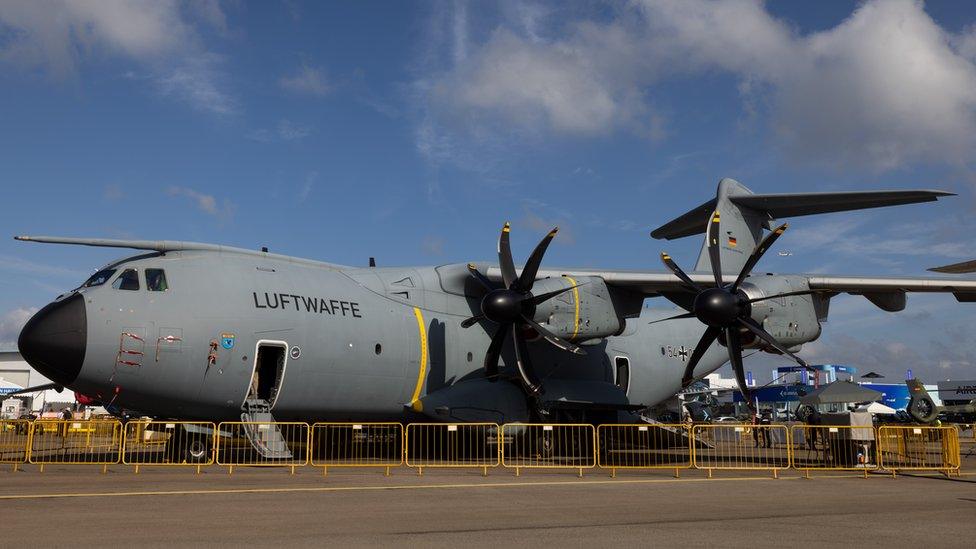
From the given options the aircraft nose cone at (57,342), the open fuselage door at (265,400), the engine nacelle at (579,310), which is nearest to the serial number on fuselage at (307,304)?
the open fuselage door at (265,400)

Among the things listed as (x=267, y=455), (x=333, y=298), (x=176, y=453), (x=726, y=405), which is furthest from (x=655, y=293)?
(x=726, y=405)

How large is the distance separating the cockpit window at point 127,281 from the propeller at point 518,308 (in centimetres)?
646

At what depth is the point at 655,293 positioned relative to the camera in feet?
64.4

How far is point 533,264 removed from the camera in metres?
16.8

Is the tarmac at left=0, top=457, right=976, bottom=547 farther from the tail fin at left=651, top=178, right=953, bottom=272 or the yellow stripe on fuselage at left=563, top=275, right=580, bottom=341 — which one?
the tail fin at left=651, top=178, right=953, bottom=272

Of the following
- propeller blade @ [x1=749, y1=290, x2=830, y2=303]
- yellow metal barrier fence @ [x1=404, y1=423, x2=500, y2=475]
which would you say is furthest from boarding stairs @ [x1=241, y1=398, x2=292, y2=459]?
propeller blade @ [x1=749, y1=290, x2=830, y2=303]

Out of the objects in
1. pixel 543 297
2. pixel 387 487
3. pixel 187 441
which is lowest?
pixel 387 487

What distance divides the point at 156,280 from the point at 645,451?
480 inches

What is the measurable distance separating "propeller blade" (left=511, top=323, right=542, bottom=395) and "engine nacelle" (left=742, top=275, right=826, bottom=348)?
16.4 feet

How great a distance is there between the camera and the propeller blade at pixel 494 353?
1694 centimetres

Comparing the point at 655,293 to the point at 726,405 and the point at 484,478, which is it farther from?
the point at 726,405

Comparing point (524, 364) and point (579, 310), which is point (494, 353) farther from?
point (579, 310)

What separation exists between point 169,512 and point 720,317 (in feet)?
37.1

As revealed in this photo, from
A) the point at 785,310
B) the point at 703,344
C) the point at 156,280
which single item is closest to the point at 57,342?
the point at 156,280
